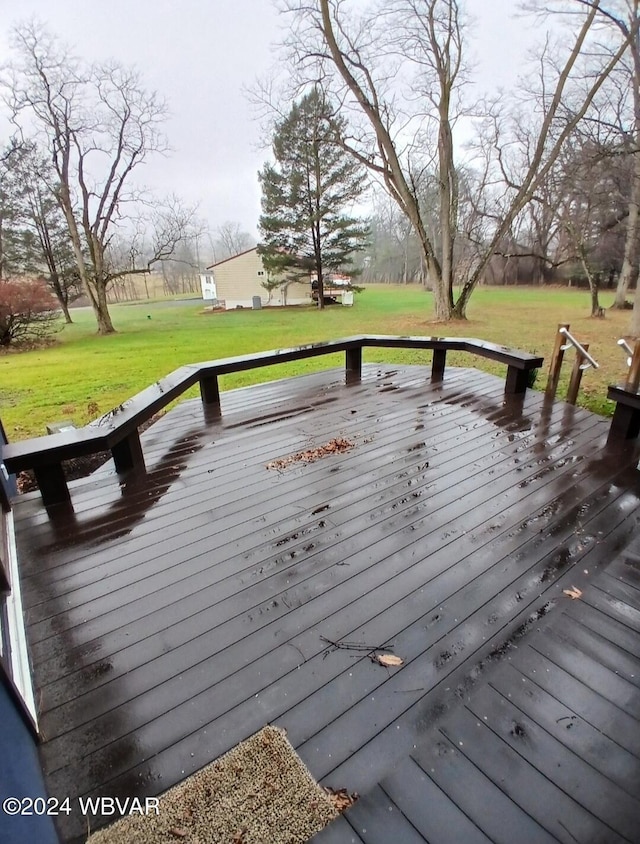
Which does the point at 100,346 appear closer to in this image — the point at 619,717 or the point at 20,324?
the point at 20,324

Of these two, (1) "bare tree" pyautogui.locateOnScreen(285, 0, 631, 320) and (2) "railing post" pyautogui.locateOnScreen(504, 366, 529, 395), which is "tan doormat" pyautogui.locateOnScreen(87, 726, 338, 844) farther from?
(1) "bare tree" pyautogui.locateOnScreen(285, 0, 631, 320)

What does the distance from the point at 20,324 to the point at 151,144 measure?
720 centimetres

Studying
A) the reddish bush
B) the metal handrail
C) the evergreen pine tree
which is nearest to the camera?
the metal handrail

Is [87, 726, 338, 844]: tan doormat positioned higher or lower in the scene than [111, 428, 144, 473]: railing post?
lower

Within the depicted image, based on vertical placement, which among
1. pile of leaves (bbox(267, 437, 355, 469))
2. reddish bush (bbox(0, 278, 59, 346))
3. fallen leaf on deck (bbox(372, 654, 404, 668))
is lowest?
fallen leaf on deck (bbox(372, 654, 404, 668))

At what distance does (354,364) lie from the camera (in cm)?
450

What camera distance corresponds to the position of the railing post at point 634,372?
269 cm

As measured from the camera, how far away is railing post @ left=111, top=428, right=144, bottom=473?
250cm

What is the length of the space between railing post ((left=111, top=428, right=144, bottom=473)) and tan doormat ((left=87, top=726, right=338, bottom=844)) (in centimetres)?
187

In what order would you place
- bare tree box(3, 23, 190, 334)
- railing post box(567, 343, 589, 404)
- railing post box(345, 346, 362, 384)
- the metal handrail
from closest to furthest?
the metal handrail → railing post box(567, 343, 589, 404) → railing post box(345, 346, 362, 384) → bare tree box(3, 23, 190, 334)

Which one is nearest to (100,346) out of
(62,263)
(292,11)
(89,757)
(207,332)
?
(207,332)

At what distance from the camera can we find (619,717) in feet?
3.82

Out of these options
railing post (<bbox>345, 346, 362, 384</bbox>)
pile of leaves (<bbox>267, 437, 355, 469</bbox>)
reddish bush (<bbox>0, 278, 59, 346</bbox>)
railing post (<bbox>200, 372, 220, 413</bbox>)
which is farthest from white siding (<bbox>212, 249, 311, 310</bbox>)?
pile of leaves (<bbox>267, 437, 355, 469</bbox>)

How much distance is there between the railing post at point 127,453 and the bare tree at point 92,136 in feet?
34.7
